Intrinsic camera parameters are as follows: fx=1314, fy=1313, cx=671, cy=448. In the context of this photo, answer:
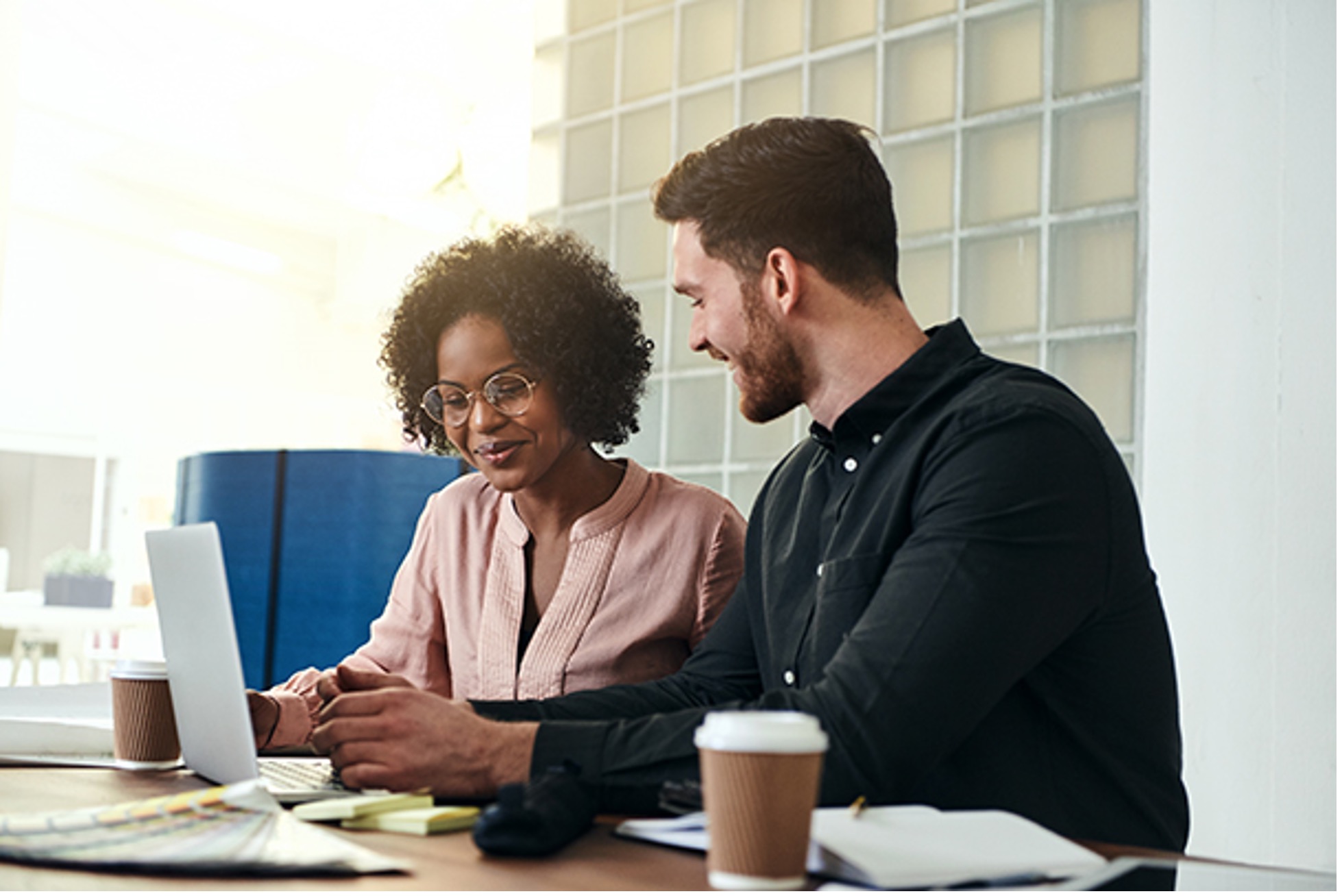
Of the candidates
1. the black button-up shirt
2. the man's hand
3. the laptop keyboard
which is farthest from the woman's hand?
the man's hand

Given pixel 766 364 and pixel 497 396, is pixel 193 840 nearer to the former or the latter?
pixel 766 364

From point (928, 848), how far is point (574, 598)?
1.06 metres

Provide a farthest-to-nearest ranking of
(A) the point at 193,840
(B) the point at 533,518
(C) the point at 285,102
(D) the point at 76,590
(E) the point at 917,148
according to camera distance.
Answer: (C) the point at 285,102
(D) the point at 76,590
(E) the point at 917,148
(B) the point at 533,518
(A) the point at 193,840

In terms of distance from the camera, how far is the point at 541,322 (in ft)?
6.23

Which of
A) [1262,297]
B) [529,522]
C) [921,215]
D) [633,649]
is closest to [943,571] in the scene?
[633,649]

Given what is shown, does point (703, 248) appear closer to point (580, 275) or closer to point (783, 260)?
point (783, 260)

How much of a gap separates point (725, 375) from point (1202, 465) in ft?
3.05

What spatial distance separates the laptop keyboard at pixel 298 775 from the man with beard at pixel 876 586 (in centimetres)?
6

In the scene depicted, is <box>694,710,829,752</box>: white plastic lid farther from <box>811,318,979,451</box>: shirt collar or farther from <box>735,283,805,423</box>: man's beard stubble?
<box>735,283,805,423</box>: man's beard stubble

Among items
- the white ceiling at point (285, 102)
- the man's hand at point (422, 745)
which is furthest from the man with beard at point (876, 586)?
the white ceiling at point (285, 102)

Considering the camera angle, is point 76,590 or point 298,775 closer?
point 298,775

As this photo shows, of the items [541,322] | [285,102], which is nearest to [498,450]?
[541,322]

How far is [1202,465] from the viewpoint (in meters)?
1.93

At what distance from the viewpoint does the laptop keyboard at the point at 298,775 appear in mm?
1163
